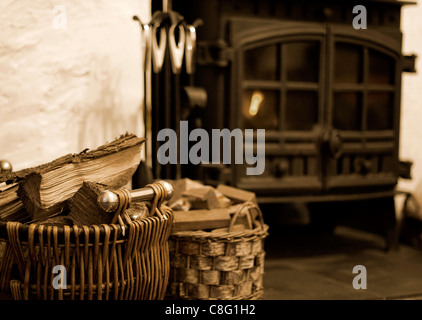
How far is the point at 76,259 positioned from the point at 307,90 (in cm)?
125

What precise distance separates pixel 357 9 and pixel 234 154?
81 cm

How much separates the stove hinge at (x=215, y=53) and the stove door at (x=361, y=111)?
431 mm

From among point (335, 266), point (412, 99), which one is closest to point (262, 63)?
point (335, 266)

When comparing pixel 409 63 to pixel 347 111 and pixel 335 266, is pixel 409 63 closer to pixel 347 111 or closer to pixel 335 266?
pixel 347 111

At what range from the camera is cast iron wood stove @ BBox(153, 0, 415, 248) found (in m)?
2.05

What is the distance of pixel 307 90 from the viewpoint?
2178 millimetres

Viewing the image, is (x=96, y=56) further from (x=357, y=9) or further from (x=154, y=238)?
(x=357, y=9)

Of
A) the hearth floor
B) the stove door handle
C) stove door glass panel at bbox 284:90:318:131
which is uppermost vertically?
stove door glass panel at bbox 284:90:318:131

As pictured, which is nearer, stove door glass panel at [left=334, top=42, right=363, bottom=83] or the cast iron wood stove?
the cast iron wood stove

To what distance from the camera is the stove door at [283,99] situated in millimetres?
2062

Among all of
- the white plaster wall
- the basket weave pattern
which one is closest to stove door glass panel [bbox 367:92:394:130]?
the white plaster wall

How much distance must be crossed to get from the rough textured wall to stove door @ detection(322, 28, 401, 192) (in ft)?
2.50

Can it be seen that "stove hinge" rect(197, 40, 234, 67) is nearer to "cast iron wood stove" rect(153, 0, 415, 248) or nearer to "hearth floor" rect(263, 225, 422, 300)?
"cast iron wood stove" rect(153, 0, 415, 248)

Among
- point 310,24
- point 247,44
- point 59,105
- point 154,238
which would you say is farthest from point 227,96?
point 154,238
